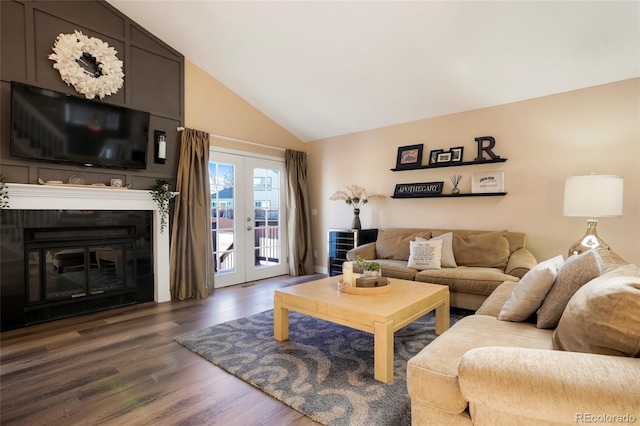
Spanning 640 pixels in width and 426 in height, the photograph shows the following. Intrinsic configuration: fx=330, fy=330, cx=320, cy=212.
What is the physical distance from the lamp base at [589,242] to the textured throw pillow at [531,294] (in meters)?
1.56

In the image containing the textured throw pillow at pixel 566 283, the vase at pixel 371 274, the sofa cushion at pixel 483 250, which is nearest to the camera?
the textured throw pillow at pixel 566 283

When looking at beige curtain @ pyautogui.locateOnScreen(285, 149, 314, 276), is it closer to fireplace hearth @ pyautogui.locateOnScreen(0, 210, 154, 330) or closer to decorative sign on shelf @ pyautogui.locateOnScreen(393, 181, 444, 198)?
decorative sign on shelf @ pyautogui.locateOnScreen(393, 181, 444, 198)

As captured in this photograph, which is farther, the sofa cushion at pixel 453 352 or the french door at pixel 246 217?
the french door at pixel 246 217

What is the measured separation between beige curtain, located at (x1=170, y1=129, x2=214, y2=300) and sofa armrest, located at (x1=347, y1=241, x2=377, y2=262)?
6.29 ft

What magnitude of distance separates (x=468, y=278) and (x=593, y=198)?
127cm

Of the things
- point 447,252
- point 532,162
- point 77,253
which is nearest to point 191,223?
point 77,253

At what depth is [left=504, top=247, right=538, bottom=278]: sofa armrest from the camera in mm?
3182

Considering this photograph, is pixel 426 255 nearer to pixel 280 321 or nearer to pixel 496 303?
pixel 496 303

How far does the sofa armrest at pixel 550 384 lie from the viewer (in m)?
0.99

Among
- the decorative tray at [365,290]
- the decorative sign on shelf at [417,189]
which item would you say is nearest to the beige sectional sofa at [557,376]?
the decorative tray at [365,290]

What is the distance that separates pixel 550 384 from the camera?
3.45 ft

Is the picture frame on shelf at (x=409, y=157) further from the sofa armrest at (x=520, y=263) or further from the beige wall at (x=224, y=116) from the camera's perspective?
the beige wall at (x=224, y=116)

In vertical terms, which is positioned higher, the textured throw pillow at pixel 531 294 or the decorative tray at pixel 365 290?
the textured throw pillow at pixel 531 294

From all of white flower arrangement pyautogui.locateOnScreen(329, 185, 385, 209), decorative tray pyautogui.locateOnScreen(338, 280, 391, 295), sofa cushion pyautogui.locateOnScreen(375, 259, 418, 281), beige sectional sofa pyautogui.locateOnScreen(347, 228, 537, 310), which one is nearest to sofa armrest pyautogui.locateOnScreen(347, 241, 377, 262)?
beige sectional sofa pyautogui.locateOnScreen(347, 228, 537, 310)
